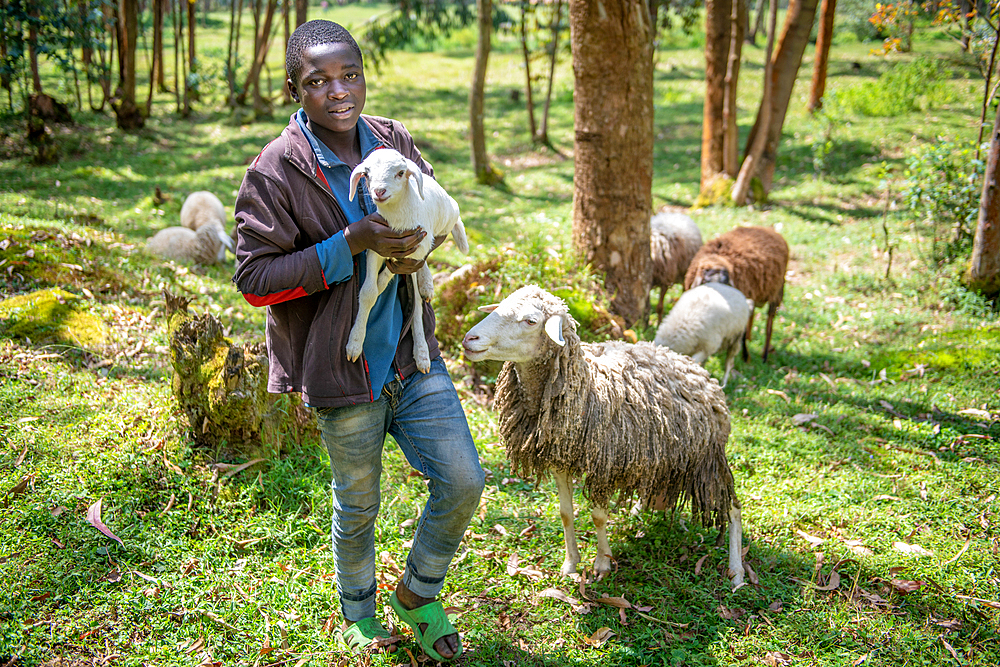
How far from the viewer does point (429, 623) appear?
9.02 ft

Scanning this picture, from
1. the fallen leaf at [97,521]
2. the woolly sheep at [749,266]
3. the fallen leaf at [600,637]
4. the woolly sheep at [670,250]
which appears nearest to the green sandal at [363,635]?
the fallen leaf at [600,637]

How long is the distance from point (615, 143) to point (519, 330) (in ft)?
11.8

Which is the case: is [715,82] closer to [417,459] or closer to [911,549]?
[911,549]

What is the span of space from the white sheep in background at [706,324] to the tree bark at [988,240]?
2964 millimetres

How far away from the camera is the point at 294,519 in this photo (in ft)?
11.9

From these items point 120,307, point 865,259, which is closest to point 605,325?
point 120,307

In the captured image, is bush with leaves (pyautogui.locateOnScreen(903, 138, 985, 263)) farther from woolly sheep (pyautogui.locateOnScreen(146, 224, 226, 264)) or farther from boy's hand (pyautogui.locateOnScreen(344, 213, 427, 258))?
woolly sheep (pyautogui.locateOnScreen(146, 224, 226, 264))

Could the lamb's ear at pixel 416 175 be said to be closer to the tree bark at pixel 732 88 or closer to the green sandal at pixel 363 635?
the green sandal at pixel 363 635

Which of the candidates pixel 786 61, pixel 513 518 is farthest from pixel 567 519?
pixel 786 61

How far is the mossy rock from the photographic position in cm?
470

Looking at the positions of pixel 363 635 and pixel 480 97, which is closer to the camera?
pixel 363 635

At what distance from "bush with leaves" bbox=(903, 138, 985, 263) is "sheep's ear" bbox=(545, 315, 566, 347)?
675 cm

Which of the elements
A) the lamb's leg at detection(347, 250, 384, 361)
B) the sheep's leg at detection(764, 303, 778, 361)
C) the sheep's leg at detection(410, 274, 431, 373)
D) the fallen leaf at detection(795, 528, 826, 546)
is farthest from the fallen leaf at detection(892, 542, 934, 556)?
the lamb's leg at detection(347, 250, 384, 361)

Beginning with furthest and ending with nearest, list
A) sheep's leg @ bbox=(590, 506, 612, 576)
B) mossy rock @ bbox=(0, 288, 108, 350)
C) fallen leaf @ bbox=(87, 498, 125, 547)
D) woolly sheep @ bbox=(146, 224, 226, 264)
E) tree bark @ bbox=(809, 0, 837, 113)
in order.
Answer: tree bark @ bbox=(809, 0, 837, 113), woolly sheep @ bbox=(146, 224, 226, 264), mossy rock @ bbox=(0, 288, 108, 350), sheep's leg @ bbox=(590, 506, 612, 576), fallen leaf @ bbox=(87, 498, 125, 547)
